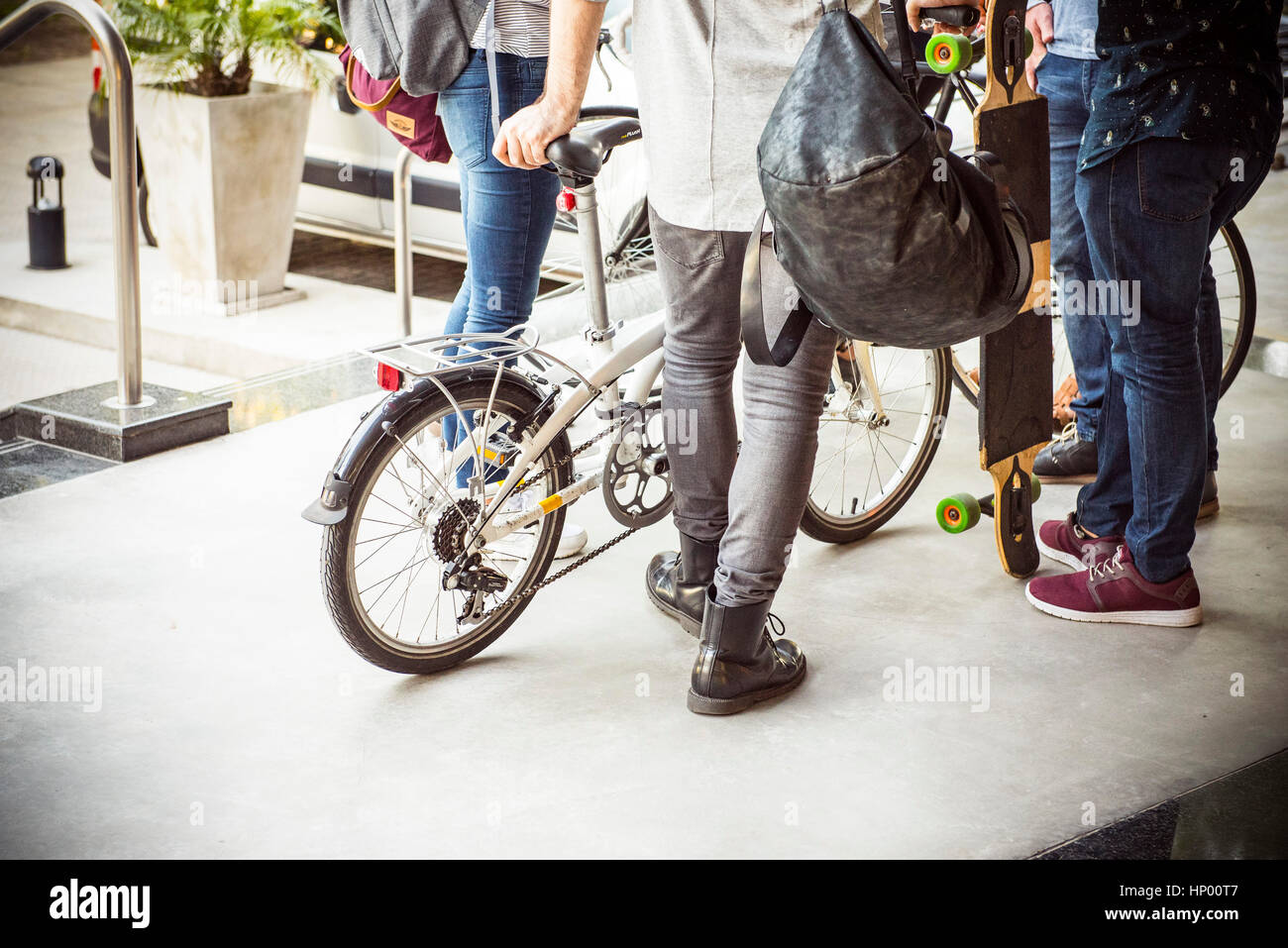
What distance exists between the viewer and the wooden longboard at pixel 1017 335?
3.04 m

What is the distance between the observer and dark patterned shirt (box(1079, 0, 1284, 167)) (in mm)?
2795

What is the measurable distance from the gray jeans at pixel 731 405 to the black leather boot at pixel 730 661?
Answer: 38mm

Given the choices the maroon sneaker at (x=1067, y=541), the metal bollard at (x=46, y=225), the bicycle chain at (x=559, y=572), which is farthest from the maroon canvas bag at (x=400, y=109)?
the metal bollard at (x=46, y=225)

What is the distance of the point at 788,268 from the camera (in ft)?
7.68

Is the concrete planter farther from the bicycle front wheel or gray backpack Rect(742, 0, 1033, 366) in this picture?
gray backpack Rect(742, 0, 1033, 366)

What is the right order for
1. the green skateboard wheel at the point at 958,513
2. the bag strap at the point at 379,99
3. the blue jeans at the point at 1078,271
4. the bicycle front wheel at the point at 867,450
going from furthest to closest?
the bicycle front wheel at the point at 867,450
the blue jeans at the point at 1078,271
the green skateboard wheel at the point at 958,513
the bag strap at the point at 379,99

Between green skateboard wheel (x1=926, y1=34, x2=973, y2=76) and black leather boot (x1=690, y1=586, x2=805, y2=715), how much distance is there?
1.14m

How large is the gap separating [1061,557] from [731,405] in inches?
42.8

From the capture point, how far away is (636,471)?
10.8 ft

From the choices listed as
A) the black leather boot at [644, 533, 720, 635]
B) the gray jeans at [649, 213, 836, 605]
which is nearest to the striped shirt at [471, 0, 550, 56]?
the gray jeans at [649, 213, 836, 605]

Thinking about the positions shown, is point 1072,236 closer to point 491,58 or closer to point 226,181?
point 491,58

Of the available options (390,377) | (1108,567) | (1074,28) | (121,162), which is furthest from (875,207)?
(121,162)

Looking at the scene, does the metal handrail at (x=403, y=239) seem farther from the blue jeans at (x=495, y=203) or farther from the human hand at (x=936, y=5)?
the human hand at (x=936, y=5)
